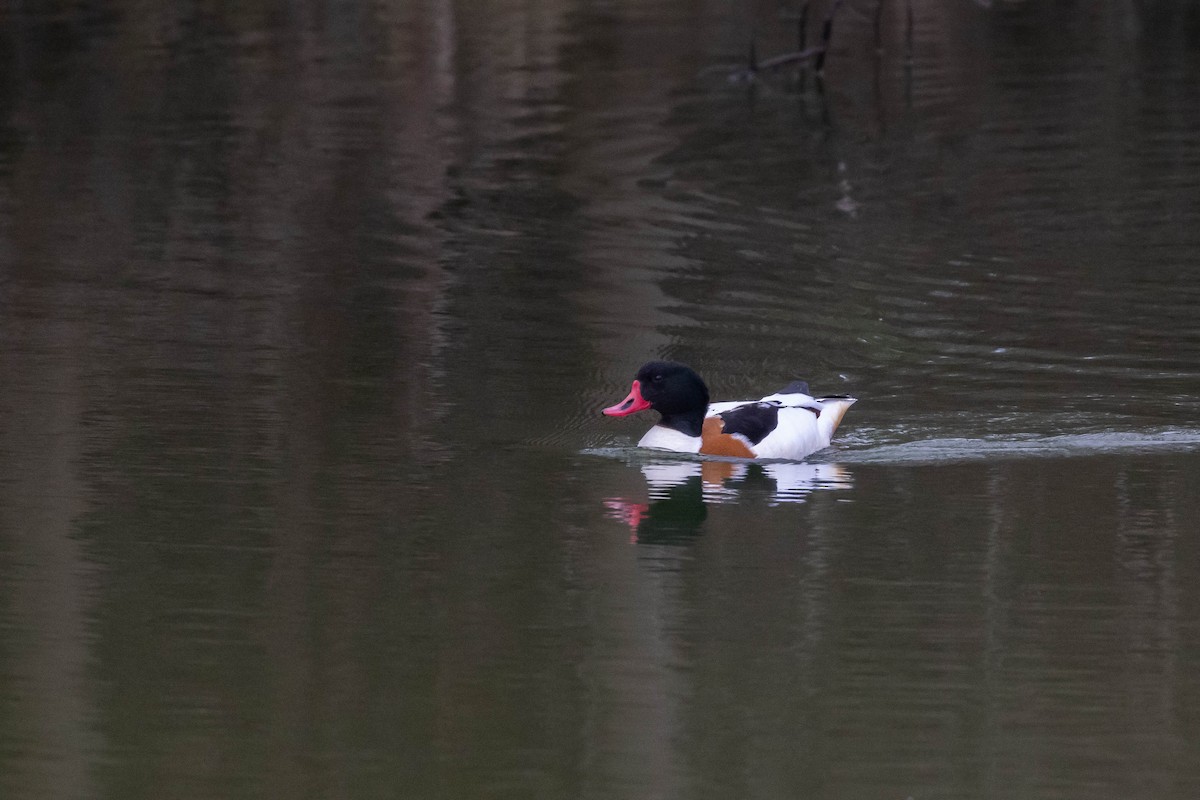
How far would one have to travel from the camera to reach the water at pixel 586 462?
685 centimetres

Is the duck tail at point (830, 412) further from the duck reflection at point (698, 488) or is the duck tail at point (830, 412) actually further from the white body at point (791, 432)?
the duck reflection at point (698, 488)

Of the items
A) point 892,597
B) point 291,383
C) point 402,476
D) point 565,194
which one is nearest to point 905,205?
point 565,194

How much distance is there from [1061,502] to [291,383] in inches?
187

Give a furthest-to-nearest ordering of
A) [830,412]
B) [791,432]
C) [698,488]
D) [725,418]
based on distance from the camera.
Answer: [830,412] < [725,418] < [791,432] < [698,488]

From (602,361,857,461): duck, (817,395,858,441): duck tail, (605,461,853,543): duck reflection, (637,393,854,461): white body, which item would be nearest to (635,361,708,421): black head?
(602,361,857,461): duck

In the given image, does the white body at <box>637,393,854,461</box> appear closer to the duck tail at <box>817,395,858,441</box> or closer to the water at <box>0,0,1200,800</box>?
the duck tail at <box>817,395,858,441</box>

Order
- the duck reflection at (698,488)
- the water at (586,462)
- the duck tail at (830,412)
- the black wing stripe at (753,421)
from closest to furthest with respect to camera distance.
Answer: the water at (586,462), the duck reflection at (698,488), the black wing stripe at (753,421), the duck tail at (830,412)

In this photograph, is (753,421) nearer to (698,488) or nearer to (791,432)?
(791,432)

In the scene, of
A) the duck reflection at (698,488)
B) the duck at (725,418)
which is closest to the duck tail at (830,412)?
the duck at (725,418)

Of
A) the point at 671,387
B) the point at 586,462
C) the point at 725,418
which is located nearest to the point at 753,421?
the point at 725,418

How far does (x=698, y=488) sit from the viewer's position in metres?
10.4

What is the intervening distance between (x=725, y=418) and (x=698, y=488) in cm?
58

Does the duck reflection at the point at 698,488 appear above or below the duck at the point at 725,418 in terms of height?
below

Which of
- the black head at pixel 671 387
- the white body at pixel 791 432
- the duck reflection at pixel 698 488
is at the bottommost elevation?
the duck reflection at pixel 698 488
